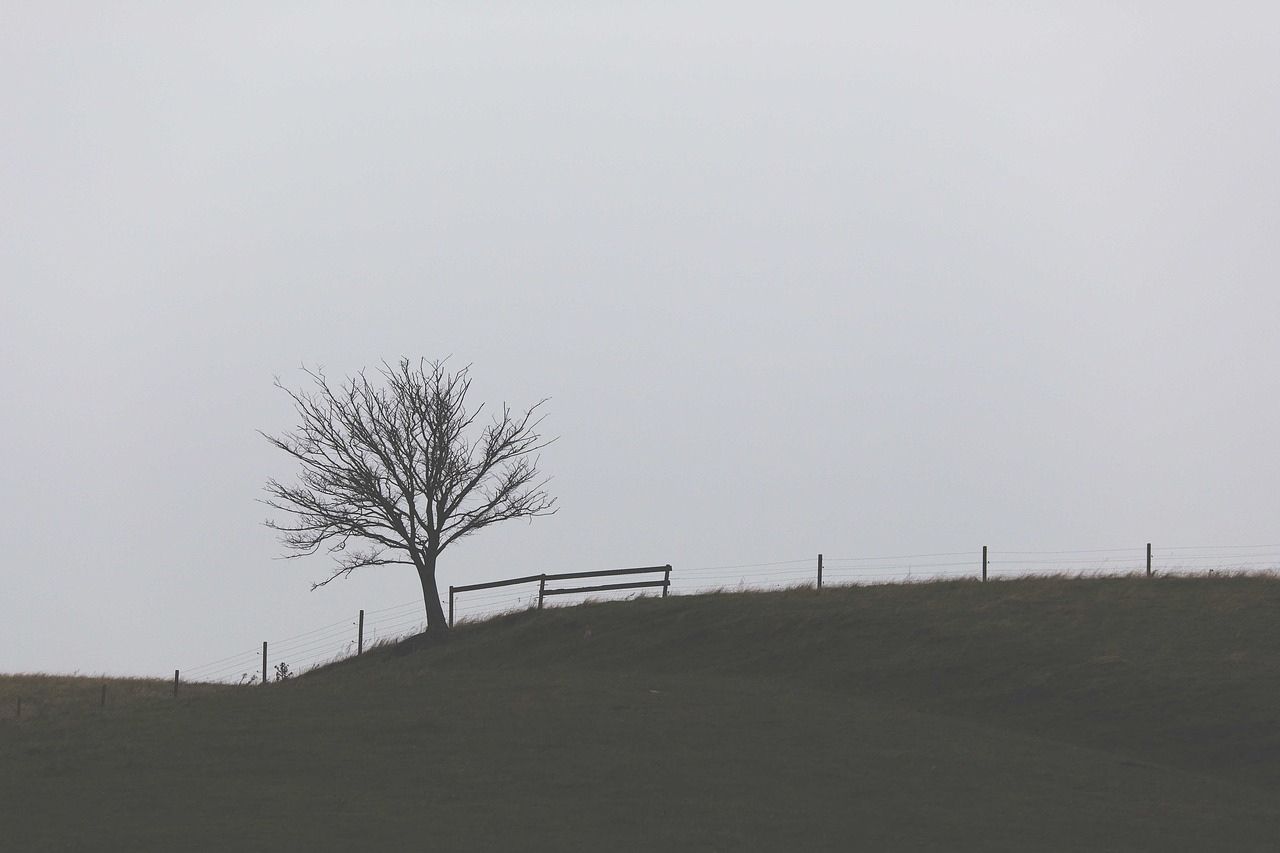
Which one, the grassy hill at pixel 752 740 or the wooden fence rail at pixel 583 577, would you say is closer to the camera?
the grassy hill at pixel 752 740

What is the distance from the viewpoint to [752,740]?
73.2 ft

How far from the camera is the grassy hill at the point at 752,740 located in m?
17.0

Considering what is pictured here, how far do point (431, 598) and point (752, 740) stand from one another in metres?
20.2

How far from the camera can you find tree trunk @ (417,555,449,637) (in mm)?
40269

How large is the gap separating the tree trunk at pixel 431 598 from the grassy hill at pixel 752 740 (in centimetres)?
487

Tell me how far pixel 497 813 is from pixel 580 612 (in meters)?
20.5

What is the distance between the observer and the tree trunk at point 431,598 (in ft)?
132

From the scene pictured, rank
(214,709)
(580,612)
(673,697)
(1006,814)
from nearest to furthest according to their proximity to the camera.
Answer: (1006,814) → (673,697) → (214,709) → (580,612)

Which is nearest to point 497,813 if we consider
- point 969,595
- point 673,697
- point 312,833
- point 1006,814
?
point 312,833

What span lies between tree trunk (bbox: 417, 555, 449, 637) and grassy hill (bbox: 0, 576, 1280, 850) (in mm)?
4869

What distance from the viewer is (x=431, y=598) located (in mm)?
40531

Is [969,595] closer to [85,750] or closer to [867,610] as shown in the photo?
[867,610]

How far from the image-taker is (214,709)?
28.0m

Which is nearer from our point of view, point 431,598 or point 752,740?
point 752,740
